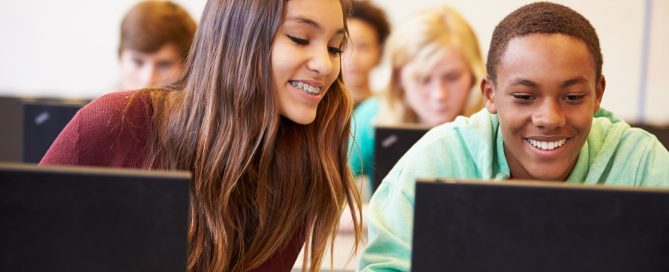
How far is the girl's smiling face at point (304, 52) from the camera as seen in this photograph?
1.14 metres

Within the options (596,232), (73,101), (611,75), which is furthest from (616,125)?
(611,75)

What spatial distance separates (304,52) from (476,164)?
424 millimetres

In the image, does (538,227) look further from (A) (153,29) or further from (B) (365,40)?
(B) (365,40)

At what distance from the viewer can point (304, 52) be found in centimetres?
116

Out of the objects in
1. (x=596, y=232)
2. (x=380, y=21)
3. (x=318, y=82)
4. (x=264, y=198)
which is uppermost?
(x=380, y=21)

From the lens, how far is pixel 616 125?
4.33ft

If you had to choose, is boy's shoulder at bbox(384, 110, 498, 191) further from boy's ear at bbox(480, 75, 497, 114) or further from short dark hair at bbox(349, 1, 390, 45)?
short dark hair at bbox(349, 1, 390, 45)

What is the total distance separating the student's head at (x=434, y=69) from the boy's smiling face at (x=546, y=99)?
1.44 meters

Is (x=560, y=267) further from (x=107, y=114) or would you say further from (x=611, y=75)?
(x=611, y=75)

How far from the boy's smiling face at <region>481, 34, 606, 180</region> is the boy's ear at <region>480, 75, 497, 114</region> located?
0.03m

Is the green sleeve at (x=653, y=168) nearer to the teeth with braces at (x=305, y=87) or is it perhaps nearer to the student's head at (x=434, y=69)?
the teeth with braces at (x=305, y=87)

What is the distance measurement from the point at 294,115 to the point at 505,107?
1.34 ft

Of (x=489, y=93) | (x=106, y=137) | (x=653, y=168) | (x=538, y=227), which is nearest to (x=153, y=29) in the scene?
(x=106, y=137)

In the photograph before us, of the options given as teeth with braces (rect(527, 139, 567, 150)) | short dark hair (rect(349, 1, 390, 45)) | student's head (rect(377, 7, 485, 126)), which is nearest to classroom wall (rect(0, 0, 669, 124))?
short dark hair (rect(349, 1, 390, 45))
